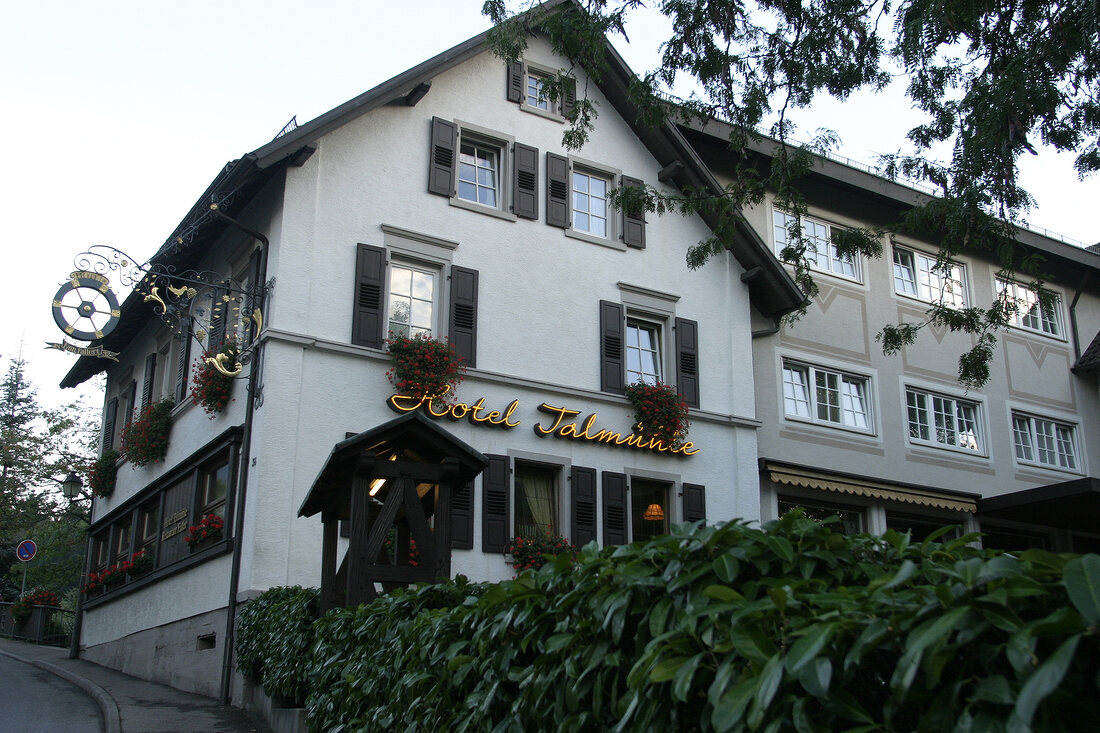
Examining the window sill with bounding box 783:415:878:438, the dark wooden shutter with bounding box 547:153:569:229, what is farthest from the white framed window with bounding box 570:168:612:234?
the window sill with bounding box 783:415:878:438

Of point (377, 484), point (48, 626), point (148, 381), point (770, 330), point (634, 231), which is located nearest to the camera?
point (377, 484)

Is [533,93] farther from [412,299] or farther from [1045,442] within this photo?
[1045,442]

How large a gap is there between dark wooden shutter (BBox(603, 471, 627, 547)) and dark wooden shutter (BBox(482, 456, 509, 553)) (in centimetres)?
172

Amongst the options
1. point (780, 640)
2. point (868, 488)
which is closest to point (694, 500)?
point (868, 488)

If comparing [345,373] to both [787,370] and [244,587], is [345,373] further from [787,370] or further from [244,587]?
[787,370]

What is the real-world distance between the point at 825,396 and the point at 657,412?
459cm

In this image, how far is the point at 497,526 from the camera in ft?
49.3

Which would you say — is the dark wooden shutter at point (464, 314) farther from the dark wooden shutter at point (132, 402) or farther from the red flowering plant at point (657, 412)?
the dark wooden shutter at point (132, 402)

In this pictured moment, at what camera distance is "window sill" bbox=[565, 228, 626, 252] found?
17.3m

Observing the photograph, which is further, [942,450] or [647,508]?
[942,450]

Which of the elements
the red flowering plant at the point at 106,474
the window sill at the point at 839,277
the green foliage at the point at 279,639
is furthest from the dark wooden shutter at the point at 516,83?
the red flowering plant at the point at 106,474

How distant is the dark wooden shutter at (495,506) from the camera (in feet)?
49.0

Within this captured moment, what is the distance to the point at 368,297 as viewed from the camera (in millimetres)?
14961

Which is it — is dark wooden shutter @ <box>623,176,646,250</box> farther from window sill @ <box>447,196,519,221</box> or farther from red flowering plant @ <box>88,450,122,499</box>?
red flowering plant @ <box>88,450,122,499</box>
